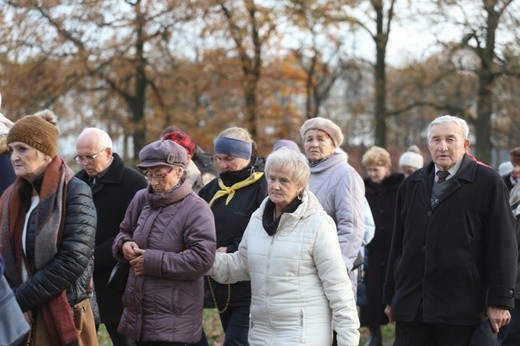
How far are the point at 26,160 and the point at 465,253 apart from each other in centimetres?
275

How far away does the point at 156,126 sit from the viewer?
26875 mm

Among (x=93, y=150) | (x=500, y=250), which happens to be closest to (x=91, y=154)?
(x=93, y=150)

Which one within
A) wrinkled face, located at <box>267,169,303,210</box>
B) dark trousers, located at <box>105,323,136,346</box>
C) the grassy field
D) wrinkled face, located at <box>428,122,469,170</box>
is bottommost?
the grassy field

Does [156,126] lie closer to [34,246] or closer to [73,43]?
[73,43]

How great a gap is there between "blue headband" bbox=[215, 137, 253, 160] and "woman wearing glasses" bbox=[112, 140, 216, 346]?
934mm

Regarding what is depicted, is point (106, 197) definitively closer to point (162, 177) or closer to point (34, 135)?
point (162, 177)

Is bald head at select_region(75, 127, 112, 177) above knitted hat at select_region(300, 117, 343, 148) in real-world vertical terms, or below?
below

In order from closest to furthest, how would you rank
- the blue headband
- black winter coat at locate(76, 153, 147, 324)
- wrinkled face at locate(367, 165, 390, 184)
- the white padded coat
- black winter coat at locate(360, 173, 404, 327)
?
the white padded coat < the blue headband < black winter coat at locate(76, 153, 147, 324) < black winter coat at locate(360, 173, 404, 327) < wrinkled face at locate(367, 165, 390, 184)

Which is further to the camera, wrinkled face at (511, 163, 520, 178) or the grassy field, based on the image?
the grassy field

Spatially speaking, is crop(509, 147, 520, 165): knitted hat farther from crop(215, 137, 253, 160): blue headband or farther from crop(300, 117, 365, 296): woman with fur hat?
crop(215, 137, 253, 160): blue headband

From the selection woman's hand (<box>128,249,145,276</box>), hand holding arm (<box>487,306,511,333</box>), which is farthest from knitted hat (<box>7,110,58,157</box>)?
hand holding arm (<box>487,306,511,333</box>)

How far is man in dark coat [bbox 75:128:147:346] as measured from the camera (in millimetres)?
6402

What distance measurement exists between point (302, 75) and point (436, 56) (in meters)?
6.82

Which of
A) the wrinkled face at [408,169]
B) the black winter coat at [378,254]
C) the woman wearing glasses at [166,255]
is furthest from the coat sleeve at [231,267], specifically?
the wrinkled face at [408,169]
